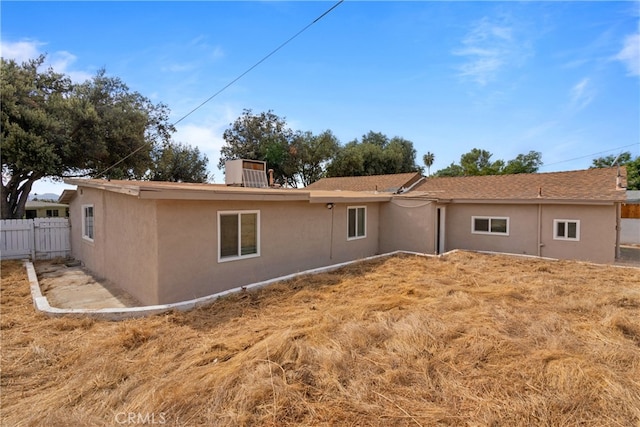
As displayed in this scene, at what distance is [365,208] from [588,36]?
359 inches

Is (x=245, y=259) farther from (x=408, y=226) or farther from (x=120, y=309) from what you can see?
(x=408, y=226)

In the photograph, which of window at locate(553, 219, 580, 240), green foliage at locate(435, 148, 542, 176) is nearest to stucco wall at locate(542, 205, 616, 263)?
window at locate(553, 219, 580, 240)

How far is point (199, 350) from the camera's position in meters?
4.68

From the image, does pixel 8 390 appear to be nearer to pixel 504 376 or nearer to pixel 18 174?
pixel 504 376

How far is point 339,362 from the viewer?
4.23 meters

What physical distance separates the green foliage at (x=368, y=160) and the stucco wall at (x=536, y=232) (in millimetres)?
18910

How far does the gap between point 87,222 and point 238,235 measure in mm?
5947

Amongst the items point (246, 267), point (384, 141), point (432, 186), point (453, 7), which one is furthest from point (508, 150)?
point (246, 267)

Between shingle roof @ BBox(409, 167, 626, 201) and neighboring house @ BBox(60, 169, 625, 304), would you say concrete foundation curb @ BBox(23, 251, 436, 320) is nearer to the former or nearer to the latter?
neighboring house @ BBox(60, 169, 625, 304)

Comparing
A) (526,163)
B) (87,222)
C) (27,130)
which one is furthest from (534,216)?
(526,163)

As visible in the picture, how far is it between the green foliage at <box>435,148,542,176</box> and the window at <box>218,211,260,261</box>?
3941cm

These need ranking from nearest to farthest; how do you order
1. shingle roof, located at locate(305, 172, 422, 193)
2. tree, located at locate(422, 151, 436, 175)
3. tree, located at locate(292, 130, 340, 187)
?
shingle roof, located at locate(305, 172, 422, 193)
tree, located at locate(292, 130, 340, 187)
tree, located at locate(422, 151, 436, 175)

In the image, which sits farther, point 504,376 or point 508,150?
point 508,150

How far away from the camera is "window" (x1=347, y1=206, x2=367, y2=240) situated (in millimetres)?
12434
